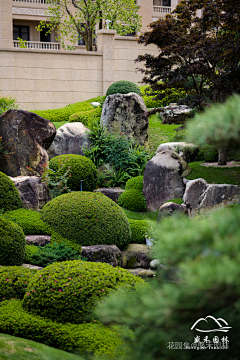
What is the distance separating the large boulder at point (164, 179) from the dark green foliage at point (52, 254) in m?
4.67

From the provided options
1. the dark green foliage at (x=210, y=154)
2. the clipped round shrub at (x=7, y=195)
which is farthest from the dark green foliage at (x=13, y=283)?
the dark green foliage at (x=210, y=154)

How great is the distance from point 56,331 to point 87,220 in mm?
3497

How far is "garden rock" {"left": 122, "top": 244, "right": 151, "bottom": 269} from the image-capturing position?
8414 mm

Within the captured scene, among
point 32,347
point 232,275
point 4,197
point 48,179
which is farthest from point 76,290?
point 48,179

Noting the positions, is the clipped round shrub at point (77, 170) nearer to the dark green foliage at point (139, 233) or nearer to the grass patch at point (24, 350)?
the dark green foliage at point (139, 233)

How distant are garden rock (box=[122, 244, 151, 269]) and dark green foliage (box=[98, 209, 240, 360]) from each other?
7439 mm

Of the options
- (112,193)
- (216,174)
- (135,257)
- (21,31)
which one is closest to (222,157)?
(216,174)

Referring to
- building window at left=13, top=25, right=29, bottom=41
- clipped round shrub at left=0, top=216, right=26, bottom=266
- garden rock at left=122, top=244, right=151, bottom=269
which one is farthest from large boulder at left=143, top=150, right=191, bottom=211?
building window at left=13, top=25, right=29, bottom=41

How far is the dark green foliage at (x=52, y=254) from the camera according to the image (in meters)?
6.75

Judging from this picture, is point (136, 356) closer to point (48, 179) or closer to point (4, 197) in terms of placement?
point (4, 197)

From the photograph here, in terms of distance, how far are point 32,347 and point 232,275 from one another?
376 cm

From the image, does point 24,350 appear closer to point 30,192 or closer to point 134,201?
point 30,192

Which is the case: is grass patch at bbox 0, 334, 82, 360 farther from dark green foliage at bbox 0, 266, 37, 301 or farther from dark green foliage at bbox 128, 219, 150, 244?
dark green foliage at bbox 128, 219, 150, 244

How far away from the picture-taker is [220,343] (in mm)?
979
